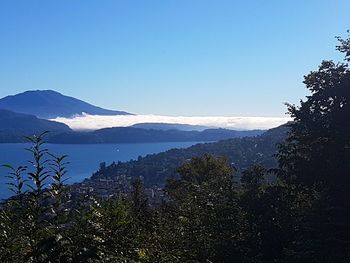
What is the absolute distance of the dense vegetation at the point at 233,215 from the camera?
312 centimetres

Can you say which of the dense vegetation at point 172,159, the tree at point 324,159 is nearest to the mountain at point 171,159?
the dense vegetation at point 172,159

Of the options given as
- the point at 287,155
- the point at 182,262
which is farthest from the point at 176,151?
the point at 182,262

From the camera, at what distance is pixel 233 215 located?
33.5 feet

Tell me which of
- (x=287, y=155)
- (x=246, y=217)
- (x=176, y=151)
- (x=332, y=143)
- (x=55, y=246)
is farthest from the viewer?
(x=176, y=151)

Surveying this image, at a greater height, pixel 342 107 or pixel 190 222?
pixel 342 107

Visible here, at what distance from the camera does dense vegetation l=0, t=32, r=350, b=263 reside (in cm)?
312

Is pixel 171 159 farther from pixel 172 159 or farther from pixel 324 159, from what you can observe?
pixel 324 159

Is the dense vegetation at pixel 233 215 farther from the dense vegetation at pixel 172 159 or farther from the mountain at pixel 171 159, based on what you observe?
the dense vegetation at pixel 172 159

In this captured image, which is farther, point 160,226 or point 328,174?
point 328,174

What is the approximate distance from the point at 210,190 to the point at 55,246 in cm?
917

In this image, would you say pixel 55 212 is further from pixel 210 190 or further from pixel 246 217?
pixel 210 190

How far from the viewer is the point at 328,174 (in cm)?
1122

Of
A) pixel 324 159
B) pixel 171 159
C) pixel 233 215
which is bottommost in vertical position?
pixel 171 159

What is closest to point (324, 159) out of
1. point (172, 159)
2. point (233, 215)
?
point (233, 215)
